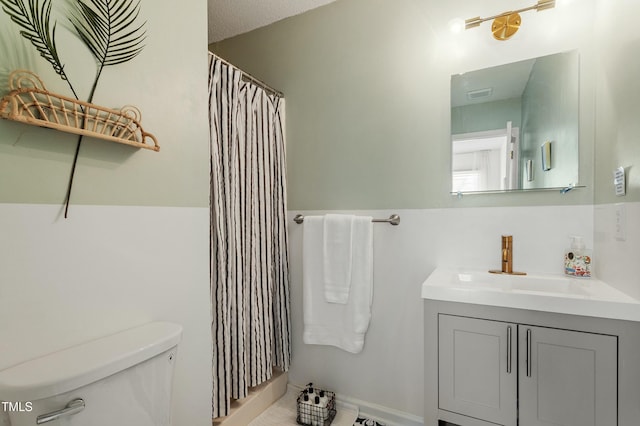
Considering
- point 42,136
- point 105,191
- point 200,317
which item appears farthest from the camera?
point 200,317

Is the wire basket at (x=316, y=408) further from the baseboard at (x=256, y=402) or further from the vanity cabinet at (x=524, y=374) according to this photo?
the vanity cabinet at (x=524, y=374)

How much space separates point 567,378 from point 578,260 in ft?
1.76

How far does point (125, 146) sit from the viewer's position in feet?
3.49

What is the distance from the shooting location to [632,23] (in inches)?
43.9

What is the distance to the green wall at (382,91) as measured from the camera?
4.85 feet

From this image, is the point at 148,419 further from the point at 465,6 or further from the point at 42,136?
the point at 465,6

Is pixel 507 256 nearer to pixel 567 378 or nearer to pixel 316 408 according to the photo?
pixel 567 378

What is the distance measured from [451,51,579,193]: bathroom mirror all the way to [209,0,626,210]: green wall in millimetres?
41

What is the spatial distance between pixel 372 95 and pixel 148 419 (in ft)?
5.85

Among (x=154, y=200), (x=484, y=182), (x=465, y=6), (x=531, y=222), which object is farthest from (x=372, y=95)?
(x=154, y=200)

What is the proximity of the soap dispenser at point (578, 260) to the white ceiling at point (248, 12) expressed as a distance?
1.86 m

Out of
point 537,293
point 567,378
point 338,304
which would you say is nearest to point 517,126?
point 537,293

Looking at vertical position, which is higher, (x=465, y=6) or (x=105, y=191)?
(x=465, y=6)

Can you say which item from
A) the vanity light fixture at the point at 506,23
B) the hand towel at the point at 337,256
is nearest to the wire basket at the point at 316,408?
the hand towel at the point at 337,256
